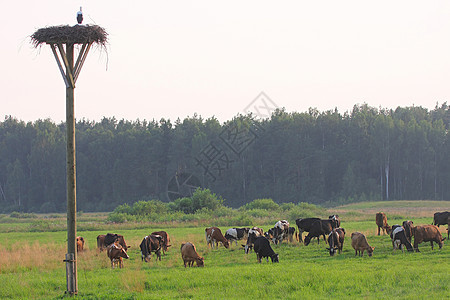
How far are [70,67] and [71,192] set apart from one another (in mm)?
3832

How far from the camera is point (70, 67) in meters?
16.2

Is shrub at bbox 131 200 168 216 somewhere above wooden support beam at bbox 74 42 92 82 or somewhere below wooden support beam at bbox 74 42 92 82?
below

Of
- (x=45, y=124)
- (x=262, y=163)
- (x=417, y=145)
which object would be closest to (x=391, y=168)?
(x=417, y=145)

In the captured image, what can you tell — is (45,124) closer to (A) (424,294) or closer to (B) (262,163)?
(B) (262,163)

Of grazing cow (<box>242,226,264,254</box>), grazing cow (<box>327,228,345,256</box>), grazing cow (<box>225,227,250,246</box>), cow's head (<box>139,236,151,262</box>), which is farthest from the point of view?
grazing cow (<box>225,227,250,246</box>)

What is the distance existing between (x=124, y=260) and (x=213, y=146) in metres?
78.4

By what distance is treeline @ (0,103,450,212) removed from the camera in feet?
317

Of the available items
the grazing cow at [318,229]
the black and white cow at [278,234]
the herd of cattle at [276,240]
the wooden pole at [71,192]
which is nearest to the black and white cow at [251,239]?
the herd of cattle at [276,240]

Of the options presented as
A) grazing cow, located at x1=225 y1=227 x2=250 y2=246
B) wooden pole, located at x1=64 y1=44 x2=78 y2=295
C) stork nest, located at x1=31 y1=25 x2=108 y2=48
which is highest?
stork nest, located at x1=31 y1=25 x2=108 y2=48

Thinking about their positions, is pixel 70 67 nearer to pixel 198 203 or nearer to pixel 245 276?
pixel 245 276

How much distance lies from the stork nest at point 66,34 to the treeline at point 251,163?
3222 inches

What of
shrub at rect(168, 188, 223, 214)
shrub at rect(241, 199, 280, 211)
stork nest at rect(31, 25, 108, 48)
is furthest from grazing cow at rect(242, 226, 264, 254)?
shrub at rect(241, 199, 280, 211)

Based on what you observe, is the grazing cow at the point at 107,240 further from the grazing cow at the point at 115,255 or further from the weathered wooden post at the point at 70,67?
the weathered wooden post at the point at 70,67

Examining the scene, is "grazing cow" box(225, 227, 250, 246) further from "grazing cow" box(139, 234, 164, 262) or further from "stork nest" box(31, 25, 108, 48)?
"stork nest" box(31, 25, 108, 48)
